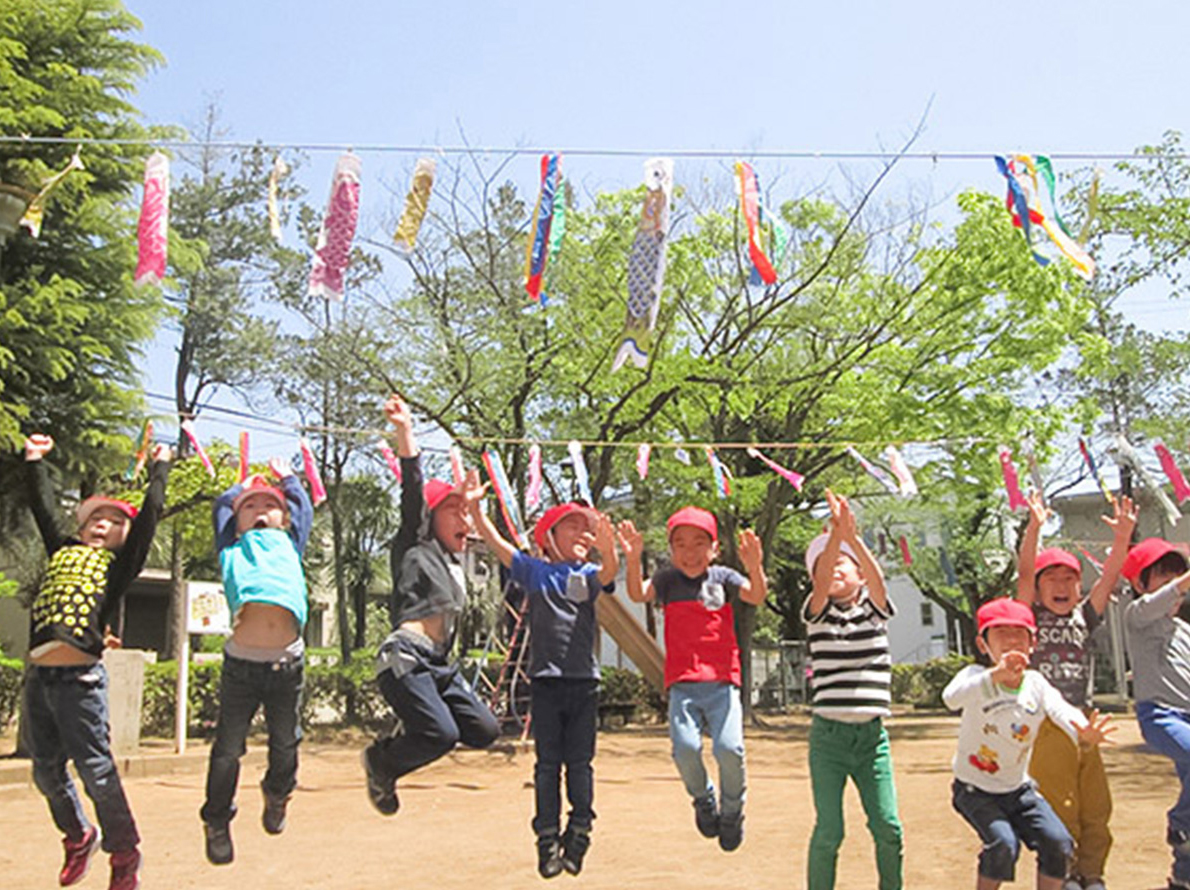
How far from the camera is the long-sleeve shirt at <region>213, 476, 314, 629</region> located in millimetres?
5371

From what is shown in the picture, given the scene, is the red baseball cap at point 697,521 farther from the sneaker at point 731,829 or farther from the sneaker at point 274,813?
the sneaker at point 274,813

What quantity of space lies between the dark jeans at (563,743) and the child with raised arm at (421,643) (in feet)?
0.99

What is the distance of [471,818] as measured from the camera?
1120 cm

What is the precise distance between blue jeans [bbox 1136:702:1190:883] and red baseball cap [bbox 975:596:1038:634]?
119 centimetres

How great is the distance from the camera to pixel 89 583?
18.0ft

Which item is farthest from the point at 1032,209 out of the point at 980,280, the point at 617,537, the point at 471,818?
the point at 980,280

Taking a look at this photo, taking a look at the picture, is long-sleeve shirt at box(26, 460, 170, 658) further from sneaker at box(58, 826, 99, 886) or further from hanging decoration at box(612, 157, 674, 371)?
hanging decoration at box(612, 157, 674, 371)

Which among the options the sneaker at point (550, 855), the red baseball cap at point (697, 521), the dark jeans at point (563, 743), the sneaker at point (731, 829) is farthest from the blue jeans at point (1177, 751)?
the sneaker at point (550, 855)

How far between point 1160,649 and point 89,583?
5.88m

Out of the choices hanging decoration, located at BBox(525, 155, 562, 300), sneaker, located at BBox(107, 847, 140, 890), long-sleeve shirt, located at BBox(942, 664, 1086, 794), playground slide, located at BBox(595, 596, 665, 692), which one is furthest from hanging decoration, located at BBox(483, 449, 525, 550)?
long-sleeve shirt, located at BBox(942, 664, 1086, 794)

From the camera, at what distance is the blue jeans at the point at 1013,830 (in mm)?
5176

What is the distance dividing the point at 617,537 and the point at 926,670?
29.8 meters

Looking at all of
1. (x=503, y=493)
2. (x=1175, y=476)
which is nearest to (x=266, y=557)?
(x=503, y=493)

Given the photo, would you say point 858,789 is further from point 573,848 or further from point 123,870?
point 123,870
